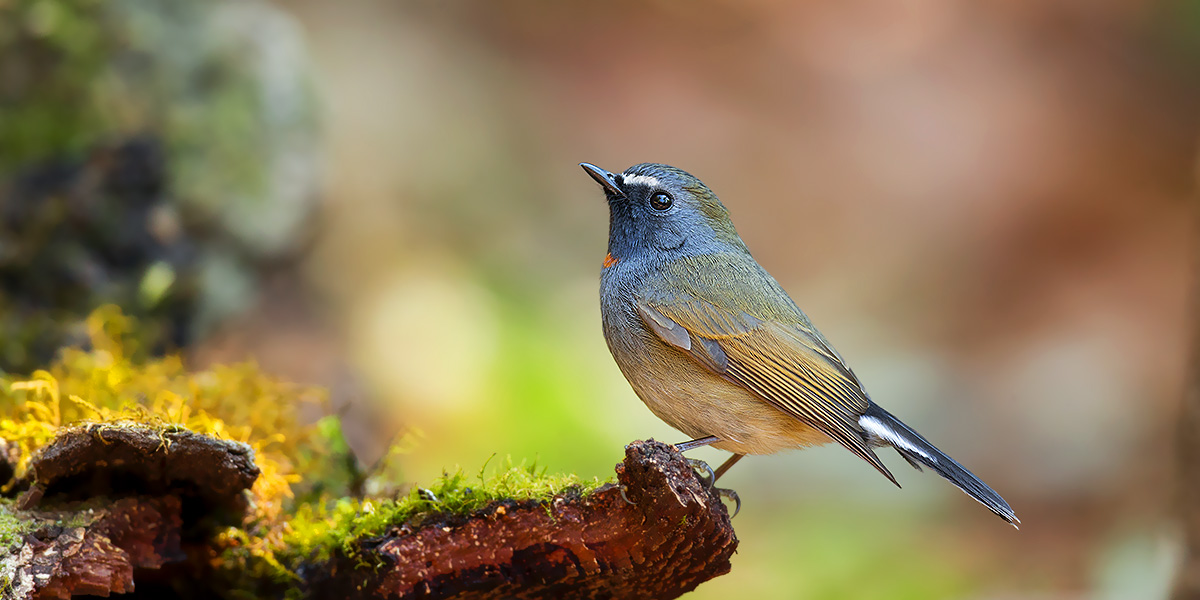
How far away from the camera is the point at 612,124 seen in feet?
38.5

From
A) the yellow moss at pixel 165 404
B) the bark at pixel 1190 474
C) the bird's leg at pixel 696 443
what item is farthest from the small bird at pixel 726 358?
the bark at pixel 1190 474

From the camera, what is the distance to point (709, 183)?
11.5 meters

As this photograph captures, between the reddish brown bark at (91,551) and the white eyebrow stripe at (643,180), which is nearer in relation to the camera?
the reddish brown bark at (91,551)

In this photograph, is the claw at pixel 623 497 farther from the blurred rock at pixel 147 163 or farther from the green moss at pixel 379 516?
the blurred rock at pixel 147 163

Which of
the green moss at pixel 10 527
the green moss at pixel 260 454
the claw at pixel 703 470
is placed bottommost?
the green moss at pixel 10 527

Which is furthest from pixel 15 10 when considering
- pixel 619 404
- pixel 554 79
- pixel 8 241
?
pixel 554 79

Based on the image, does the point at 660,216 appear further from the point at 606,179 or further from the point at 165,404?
the point at 165,404

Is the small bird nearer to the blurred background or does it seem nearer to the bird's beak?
the bird's beak

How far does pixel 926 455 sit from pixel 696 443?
0.94m

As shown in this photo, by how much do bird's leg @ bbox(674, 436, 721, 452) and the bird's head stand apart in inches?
40.3

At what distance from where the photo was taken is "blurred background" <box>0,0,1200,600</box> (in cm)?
589

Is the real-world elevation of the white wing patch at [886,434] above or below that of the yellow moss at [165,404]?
above

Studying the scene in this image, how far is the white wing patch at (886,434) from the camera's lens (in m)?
3.61

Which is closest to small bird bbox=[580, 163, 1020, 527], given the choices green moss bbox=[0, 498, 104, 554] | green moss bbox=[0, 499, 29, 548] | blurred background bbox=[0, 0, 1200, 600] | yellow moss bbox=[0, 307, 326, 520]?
yellow moss bbox=[0, 307, 326, 520]
